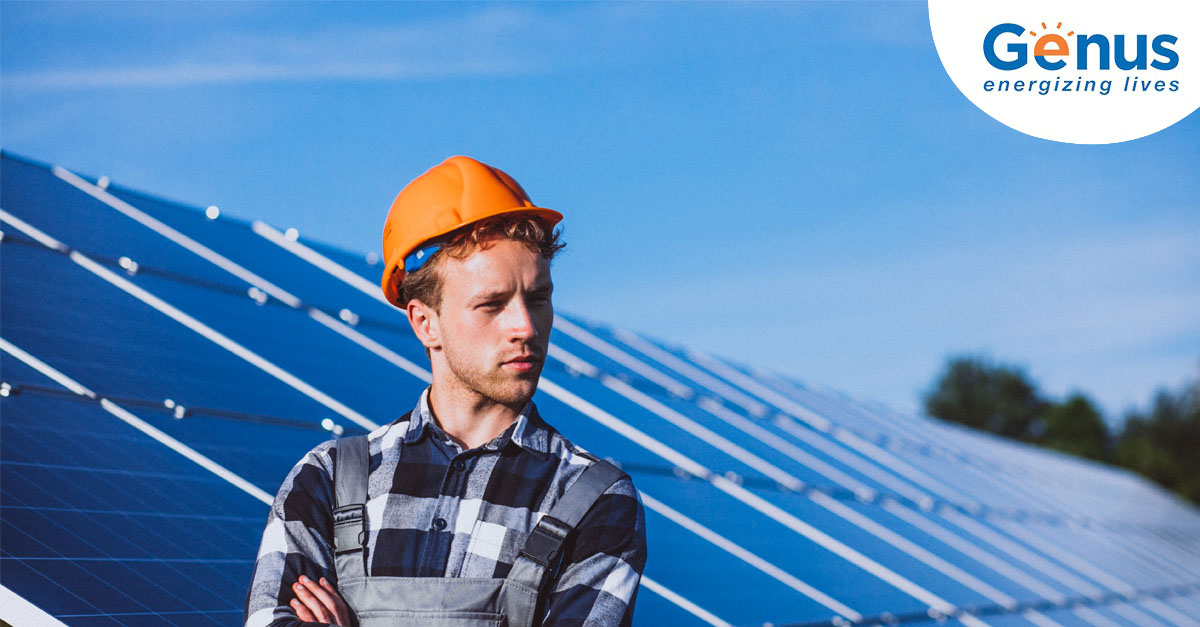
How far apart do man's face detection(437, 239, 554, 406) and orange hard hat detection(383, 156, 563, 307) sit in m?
0.08

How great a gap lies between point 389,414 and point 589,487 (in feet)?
11.7

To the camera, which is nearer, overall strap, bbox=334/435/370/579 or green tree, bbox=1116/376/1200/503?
overall strap, bbox=334/435/370/579

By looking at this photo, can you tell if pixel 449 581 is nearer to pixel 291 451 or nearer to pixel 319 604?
pixel 319 604

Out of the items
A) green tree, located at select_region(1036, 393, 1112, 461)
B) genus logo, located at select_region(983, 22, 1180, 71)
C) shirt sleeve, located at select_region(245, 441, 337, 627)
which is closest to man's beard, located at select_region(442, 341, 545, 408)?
shirt sleeve, located at select_region(245, 441, 337, 627)

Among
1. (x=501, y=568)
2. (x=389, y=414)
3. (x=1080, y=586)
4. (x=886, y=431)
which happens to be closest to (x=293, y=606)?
(x=501, y=568)

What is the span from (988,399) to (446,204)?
79825 millimetres

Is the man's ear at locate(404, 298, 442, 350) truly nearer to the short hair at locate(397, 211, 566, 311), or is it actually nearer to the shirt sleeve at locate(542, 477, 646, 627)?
the short hair at locate(397, 211, 566, 311)

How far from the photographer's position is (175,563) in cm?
395

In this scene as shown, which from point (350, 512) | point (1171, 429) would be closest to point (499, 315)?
point (350, 512)

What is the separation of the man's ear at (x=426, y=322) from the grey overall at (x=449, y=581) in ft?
1.07

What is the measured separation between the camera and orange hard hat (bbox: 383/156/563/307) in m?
2.97

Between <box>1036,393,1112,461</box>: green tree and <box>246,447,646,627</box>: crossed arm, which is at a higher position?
<box>1036,393,1112,461</box>: green tree

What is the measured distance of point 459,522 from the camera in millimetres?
2955

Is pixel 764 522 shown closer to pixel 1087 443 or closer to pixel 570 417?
pixel 570 417
